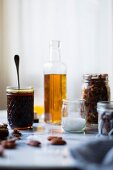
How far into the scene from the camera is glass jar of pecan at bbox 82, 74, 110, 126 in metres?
1.19

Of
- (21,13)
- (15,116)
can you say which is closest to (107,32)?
(21,13)

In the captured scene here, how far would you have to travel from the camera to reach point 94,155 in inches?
29.9

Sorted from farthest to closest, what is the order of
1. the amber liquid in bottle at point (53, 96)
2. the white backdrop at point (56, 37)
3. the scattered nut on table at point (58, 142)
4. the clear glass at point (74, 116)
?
the white backdrop at point (56, 37), the amber liquid in bottle at point (53, 96), the clear glass at point (74, 116), the scattered nut on table at point (58, 142)

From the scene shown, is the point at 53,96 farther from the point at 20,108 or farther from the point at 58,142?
the point at 58,142

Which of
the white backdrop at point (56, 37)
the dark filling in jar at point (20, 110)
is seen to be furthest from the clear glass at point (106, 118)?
the white backdrop at point (56, 37)

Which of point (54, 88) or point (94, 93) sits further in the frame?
point (54, 88)

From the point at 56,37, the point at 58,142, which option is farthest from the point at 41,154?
the point at 56,37

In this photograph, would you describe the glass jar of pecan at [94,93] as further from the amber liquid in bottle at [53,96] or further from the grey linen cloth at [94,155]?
the grey linen cloth at [94,155]

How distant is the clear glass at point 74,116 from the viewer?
3.72 feet

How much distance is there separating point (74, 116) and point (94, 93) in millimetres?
105

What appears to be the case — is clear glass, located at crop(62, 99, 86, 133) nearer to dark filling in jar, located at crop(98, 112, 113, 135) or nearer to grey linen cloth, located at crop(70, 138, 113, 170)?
dark filling in jar, located at crop(98, 112, 113, 135)

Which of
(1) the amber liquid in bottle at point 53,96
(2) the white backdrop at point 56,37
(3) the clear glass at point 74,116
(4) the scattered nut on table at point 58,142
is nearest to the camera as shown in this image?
→ (4) the scattered nut on table at point 58,142

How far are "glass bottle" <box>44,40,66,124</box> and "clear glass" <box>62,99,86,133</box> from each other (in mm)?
127

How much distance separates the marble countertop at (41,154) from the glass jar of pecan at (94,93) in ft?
0.33
